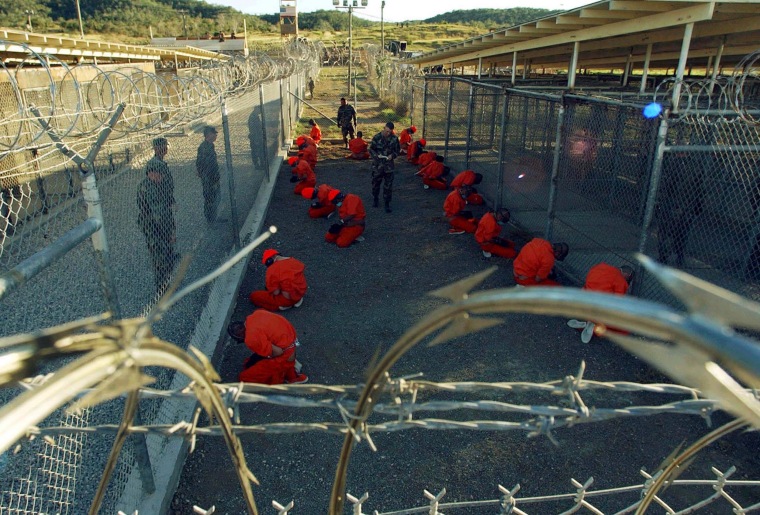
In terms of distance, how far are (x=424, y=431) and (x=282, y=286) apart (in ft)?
8.33

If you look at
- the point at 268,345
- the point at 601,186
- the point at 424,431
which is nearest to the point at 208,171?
the point at 268,345

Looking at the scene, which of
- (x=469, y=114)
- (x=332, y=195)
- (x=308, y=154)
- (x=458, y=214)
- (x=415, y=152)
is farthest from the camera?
(x=415, y=152)

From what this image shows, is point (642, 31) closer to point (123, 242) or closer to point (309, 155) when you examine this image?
point (123, 242)

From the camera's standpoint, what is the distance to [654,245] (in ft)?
25.6

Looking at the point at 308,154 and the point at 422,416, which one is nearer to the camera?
the point at 422,416

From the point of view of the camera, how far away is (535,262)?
6.38m

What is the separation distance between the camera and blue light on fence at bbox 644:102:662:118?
5.03 meters

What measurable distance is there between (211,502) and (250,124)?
7481 mm

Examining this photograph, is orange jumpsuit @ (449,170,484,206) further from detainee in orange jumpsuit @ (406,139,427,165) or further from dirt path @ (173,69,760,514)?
detainee in orange jumpsuit @ (406,139,427,165)

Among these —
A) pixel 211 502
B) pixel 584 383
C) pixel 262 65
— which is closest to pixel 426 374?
pixel 211 502

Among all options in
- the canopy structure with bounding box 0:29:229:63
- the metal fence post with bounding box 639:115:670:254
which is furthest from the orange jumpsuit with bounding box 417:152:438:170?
the canopy structure with bounding box 0:29:229:63

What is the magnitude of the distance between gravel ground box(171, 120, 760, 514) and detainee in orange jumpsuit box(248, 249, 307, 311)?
0.15 metres

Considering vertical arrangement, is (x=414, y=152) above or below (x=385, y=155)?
below

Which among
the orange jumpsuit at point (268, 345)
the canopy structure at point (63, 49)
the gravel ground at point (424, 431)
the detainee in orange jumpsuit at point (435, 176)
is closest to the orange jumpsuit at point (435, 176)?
the detainee in orange jumpsuit at point (435, 176)
